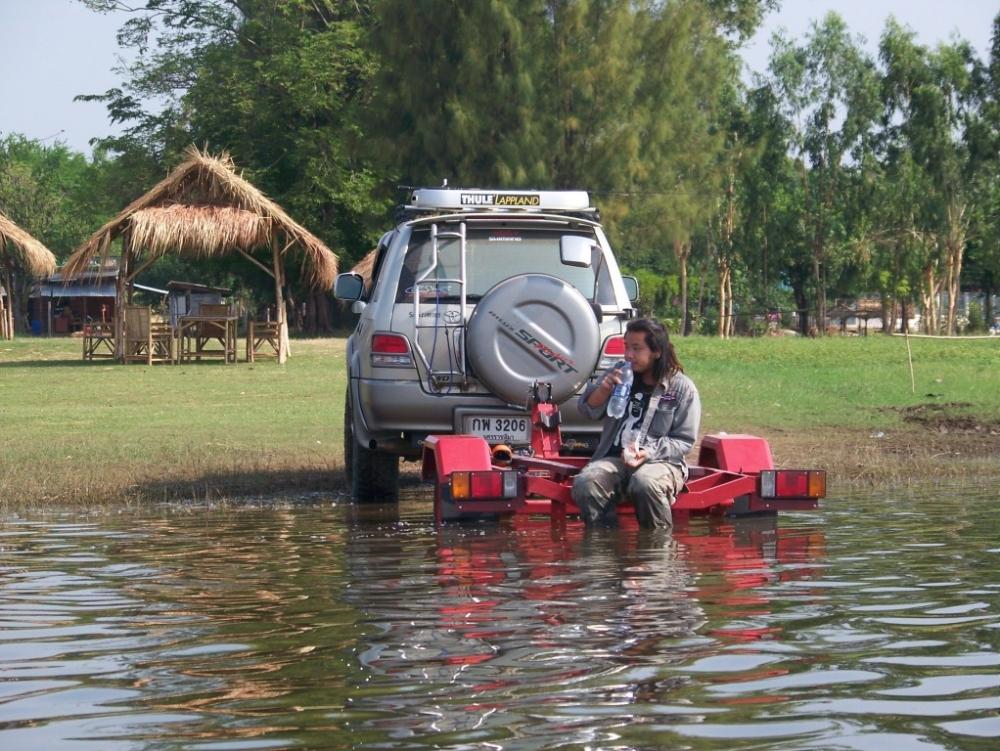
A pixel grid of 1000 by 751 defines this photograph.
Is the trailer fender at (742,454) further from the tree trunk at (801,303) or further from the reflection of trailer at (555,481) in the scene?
the tree trunk at (801,303)

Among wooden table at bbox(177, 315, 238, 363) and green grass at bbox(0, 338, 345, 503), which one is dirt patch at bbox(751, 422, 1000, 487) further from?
wooden table at bbox(177, 315, 238, 363)

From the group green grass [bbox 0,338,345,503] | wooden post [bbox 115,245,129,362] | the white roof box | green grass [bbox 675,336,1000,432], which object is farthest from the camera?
wooden post [bbox 115,245,129,362]

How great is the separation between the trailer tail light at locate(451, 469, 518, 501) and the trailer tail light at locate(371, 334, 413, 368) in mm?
1935

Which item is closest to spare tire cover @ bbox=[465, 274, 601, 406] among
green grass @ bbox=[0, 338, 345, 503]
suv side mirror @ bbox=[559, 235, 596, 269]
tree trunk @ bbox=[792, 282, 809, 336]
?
suv side mirror @ bbox=[559, 235, 596, 269]

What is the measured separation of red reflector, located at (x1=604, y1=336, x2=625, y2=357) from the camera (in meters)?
11.1

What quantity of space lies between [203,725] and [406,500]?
764 centimetres

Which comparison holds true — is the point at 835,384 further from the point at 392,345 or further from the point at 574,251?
the point at 392,345

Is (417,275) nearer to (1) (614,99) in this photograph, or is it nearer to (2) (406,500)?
(2) (406,500)

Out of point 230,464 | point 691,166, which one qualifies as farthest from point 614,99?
point 230,464

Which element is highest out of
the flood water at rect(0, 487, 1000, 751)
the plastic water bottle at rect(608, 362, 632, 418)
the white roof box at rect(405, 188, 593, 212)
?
the white roof box at rect(405, 188, 593, 212)

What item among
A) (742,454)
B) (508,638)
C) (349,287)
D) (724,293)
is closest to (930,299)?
(724,293)

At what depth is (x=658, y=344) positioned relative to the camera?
31.0ft

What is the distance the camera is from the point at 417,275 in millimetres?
11148

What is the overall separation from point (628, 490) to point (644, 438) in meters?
0.37
